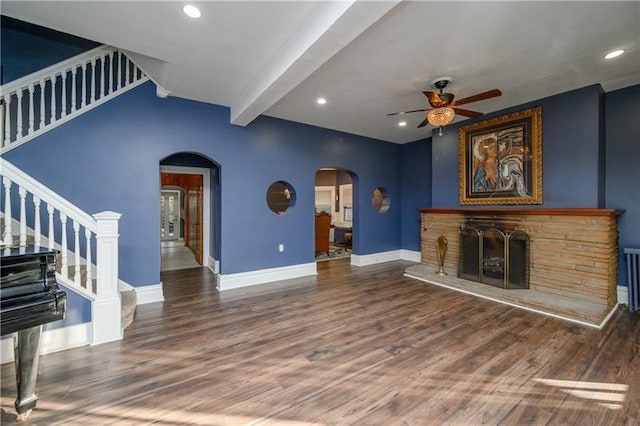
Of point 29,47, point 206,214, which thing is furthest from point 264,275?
point 29,47

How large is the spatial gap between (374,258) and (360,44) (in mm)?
4564

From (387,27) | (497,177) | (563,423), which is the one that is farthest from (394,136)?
(563,423)

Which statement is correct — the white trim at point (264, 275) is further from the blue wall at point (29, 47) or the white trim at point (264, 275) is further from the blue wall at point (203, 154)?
the blue wall at point (29, 47)

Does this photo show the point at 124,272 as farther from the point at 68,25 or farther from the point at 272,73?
the point at 272,73

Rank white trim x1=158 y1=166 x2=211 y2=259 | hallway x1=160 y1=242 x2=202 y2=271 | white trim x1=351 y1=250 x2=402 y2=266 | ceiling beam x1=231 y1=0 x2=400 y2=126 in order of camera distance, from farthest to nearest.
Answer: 1. white trim x1=351 y1=250 x2=402 y2=266
2. hallway x1=160 y1=242 x2=202 y2=271
3. white trim x1=158 y1=166 x2=211 y2=259
4. ceiling beam x1=231 y1=0 x2=400 y2=126

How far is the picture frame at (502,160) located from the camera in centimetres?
396

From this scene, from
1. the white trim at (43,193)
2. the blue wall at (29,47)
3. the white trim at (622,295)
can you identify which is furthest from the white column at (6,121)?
the white trim at (622,295)

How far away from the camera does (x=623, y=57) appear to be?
285 cm

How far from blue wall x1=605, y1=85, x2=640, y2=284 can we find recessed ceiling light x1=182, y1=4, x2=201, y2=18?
5.23m

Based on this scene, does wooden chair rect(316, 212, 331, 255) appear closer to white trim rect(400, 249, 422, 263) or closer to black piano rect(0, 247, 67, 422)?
white trim rect(400, 249, 422, 263)

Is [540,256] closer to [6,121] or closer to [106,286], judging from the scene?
[106,286]

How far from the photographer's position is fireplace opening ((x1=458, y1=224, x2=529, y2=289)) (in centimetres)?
396

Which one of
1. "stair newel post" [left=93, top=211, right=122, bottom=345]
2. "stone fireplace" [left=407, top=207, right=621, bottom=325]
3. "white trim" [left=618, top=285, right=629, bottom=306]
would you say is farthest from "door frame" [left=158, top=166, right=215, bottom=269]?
"white trim" [left=618, top=285, right=629, bottom=306]

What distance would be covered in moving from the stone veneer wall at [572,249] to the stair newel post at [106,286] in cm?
503
